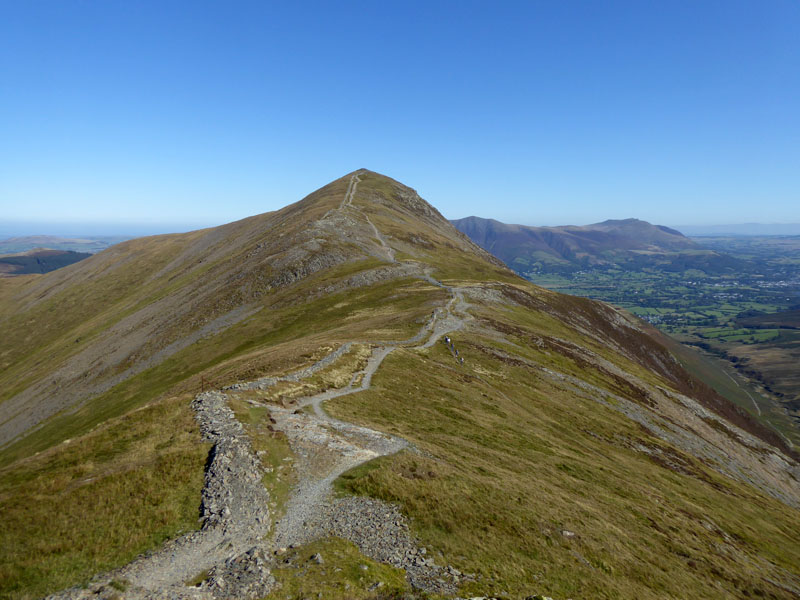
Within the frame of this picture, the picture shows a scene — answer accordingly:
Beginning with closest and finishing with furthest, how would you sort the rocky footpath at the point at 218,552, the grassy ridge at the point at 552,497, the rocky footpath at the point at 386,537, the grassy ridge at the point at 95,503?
the rocky footpath at the point at 218,552
the grassy ridge at the point at 95,503
the rocky footpath at the point at 386,537
the grassy ridge at the point at 552,497

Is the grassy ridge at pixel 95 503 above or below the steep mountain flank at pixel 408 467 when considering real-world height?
above

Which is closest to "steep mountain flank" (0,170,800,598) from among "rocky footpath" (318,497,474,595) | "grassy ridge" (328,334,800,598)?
"rocky footpath" (318,497,474,595)

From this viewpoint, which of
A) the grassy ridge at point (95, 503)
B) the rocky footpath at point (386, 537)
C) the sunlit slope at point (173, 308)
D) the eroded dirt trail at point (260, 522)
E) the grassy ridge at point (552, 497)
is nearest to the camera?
the eroded dirt trail at point (260, 522)

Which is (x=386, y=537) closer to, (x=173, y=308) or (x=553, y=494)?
(x=553, y=494)

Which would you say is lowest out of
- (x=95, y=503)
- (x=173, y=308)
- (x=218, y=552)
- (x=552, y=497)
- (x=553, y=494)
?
(x=173, y=308)

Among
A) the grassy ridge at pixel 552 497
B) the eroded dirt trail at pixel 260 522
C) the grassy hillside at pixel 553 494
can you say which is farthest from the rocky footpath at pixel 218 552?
the grassy hillside at pixel 553 494

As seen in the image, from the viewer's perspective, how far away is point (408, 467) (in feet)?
89.3

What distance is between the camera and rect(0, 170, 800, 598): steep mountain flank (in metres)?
18.1

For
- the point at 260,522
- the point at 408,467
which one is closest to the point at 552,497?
the point at 408,467

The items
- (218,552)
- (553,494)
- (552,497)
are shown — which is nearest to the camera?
(218,552)

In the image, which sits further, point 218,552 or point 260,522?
point 260,522

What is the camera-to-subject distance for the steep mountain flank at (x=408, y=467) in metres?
18.1

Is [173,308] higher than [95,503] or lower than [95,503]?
lower

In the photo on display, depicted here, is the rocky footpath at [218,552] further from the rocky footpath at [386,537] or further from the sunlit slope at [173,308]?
the sunlit slope at [173,308]
